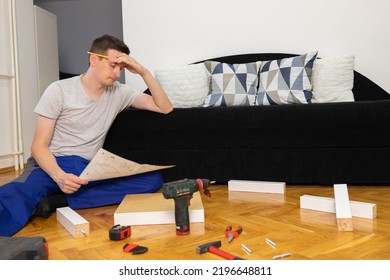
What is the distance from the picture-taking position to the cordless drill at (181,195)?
4.48 feet

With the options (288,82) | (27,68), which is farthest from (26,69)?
(288,82)

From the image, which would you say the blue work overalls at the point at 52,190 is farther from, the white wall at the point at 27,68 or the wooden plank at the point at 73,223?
the white wall at the point at 27,68

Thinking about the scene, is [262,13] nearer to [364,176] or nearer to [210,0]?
[210,0]

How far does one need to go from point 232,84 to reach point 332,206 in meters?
1.32

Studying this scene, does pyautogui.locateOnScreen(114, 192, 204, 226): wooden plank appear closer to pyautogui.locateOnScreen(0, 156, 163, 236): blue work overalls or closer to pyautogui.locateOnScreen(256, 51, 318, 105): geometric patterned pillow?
pyautogui.locateOnScreen(0, 156, 163, 236): blue work overalls

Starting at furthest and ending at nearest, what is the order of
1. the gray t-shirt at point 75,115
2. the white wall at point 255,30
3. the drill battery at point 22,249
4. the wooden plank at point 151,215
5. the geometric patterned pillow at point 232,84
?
1. the white wall at point 255,30
2. the geometric patterned pillow at point 232,84
3. the gray t-shirt at point 75,115
4. the wooden plank at point 151,215
5. the drill battery at point 22,249

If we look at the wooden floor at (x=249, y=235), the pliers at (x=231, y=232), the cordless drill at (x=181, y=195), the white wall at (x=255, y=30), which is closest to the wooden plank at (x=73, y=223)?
the wooden floor at (x=249, y=235)

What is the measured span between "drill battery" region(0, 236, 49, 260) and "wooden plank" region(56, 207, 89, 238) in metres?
0.38

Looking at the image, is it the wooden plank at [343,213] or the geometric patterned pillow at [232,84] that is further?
the geometric patterned pillow at [232,84]

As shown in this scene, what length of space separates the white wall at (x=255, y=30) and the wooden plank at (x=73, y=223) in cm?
171

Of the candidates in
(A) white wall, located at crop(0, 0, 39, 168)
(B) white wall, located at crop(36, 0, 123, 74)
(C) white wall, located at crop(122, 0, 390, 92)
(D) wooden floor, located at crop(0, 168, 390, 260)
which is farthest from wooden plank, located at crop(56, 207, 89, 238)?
(B) white wall, located at crop(36, 0, 123, 74)

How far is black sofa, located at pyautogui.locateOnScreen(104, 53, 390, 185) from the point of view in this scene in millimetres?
2133
